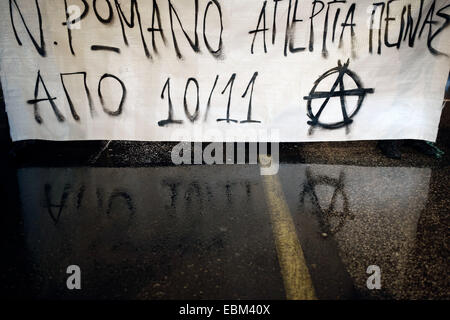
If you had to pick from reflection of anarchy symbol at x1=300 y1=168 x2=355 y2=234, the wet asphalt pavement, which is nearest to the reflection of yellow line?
the wet asphalt pavement

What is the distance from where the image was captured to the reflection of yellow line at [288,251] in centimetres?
188

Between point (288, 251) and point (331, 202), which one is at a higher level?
point (331, 202)

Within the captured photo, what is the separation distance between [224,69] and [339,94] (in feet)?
4.25

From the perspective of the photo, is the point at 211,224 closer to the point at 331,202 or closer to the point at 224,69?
the point at 331,202

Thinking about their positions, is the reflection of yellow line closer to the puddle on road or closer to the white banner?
the puddle on road

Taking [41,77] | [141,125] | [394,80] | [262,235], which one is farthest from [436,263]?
[41,77]

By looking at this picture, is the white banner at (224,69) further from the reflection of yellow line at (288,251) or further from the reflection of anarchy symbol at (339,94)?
the reflection of yellow line at (288,251)

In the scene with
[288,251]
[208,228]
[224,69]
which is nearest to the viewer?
[288,251]

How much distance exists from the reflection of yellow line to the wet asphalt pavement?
0.14ft

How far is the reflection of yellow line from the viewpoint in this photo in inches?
73.9

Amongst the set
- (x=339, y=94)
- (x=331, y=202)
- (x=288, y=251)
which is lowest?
(x=288, y=251)

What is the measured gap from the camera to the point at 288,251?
217cm

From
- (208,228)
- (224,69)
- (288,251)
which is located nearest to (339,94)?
(224,69)
